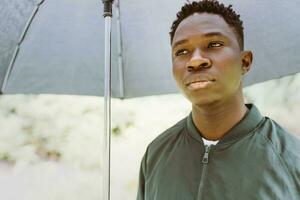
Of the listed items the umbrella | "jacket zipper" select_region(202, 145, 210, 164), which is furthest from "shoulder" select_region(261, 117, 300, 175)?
the umbrella

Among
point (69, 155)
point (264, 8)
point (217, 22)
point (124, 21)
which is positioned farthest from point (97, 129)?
point (217, 22)

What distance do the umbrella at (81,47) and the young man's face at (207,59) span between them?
575 mm

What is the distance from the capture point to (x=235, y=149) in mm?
727

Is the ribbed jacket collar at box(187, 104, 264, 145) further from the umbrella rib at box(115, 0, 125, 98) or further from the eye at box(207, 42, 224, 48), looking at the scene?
the umbrella rib at box(115, 0, 125, 98)

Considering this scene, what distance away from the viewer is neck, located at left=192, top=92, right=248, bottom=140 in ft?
2.44

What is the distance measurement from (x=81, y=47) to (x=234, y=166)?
0.90m

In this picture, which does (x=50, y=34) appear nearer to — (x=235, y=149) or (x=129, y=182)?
(x=129, y=182)

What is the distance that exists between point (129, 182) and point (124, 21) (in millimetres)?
723

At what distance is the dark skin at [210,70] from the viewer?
0.69 metres

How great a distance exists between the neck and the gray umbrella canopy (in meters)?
0.64

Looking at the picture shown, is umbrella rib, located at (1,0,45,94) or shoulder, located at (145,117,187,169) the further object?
umbrella rib, located at (1,0,45,94)

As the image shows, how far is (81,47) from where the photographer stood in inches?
56.9

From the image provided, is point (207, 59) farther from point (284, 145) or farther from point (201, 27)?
point (284, 145)

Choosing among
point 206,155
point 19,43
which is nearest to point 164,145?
point 206,155
